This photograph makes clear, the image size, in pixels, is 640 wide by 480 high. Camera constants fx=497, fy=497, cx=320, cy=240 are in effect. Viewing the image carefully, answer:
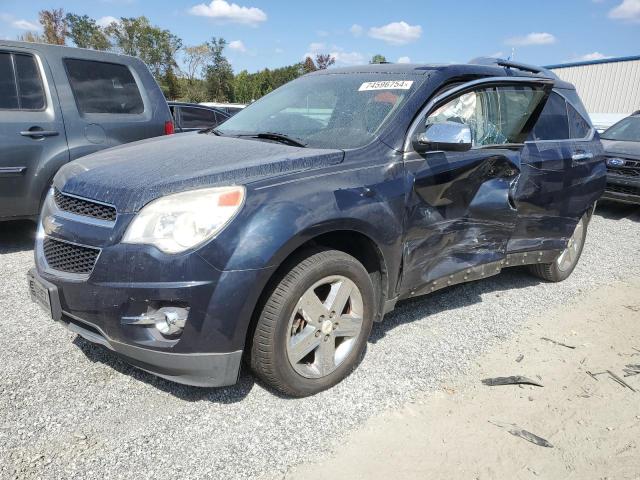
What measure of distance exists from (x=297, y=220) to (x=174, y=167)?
715 mm

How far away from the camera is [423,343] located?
3430 mm

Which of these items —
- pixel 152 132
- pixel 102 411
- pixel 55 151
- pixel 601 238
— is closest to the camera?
pixel 102 411

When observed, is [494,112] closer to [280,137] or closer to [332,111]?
[332,111]

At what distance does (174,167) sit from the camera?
2553 millimetres

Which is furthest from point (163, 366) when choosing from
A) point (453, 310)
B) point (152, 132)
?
point (152, 132)

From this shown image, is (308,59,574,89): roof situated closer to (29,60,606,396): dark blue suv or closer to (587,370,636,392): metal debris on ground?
(29,60,606,396): dark blue suv

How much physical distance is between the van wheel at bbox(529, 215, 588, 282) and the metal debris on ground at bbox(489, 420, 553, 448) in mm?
2441

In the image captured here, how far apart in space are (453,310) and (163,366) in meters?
2.50

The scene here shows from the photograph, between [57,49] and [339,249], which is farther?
[57,49]

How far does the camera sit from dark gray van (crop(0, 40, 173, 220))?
460cm

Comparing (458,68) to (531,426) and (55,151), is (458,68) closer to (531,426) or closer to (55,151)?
(531,426)

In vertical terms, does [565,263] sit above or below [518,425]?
above

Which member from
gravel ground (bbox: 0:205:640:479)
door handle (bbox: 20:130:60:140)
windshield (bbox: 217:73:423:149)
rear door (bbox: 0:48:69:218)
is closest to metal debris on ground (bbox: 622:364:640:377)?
gravel ground (bbox: 0:205:640:479)

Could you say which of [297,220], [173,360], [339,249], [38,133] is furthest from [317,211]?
[38,133]
